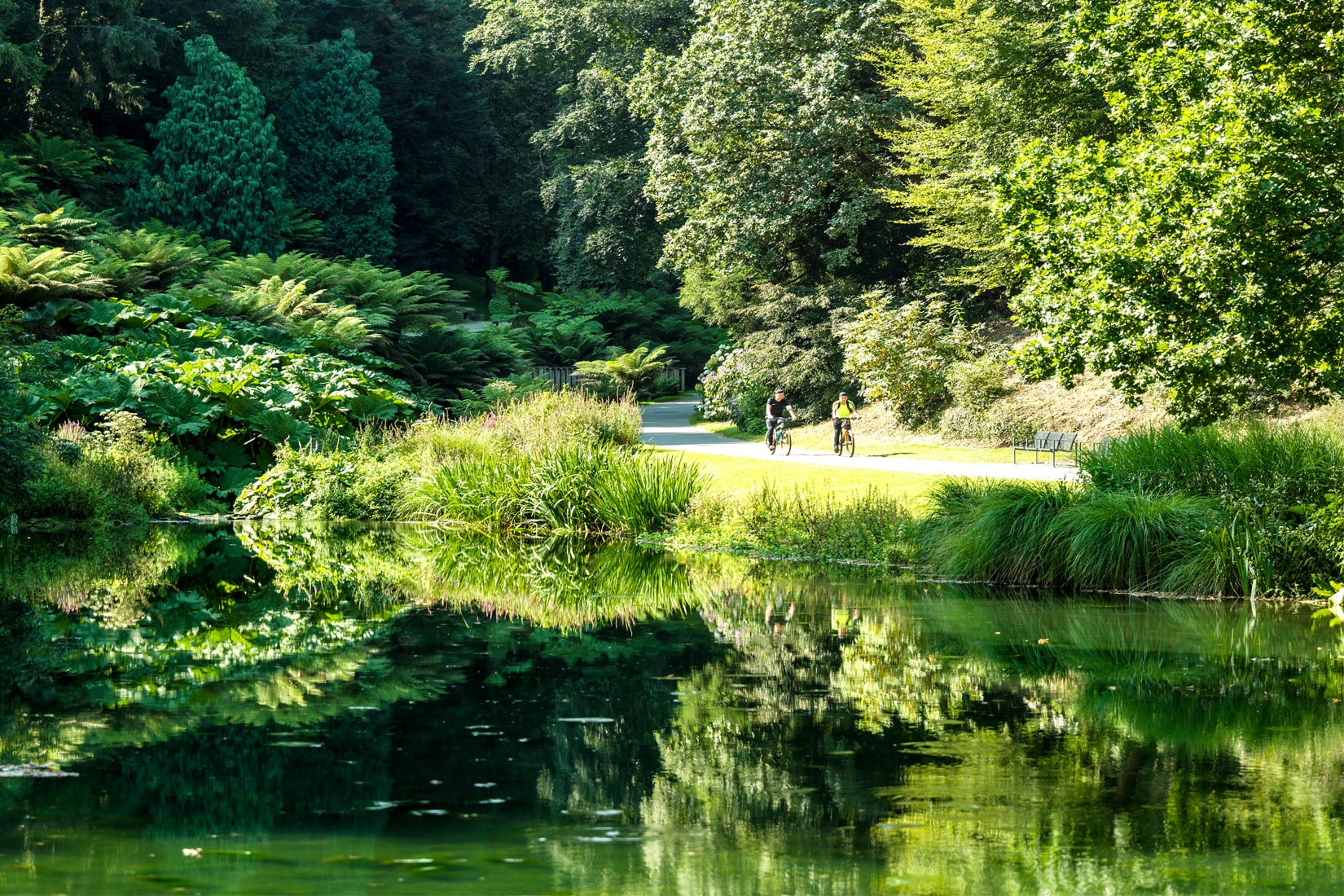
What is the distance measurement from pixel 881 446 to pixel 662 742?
2046cm

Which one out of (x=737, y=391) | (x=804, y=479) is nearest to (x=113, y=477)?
(x=804, y=479)

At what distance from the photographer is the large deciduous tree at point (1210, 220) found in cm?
1276

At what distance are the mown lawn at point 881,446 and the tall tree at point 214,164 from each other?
15.1 m

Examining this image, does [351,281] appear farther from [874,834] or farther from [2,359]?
[874,834]

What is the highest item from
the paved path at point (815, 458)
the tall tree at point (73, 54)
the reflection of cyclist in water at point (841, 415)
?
the tall tree at point (73, 54)

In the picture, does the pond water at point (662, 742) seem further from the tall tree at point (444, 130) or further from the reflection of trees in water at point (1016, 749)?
the tall tree at point (444, 130)

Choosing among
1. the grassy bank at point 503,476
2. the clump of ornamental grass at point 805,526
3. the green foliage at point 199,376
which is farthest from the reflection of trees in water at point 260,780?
the green foliage at point 199,376

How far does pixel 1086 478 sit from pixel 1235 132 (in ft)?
13.1

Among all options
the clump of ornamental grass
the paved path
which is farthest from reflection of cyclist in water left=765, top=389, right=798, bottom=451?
the clump of ornamental grass

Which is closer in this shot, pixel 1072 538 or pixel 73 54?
pixel 1072 538

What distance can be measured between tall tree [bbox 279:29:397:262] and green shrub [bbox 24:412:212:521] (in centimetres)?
2791

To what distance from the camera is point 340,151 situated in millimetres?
47500

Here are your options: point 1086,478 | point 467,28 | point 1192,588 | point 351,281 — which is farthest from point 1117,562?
point 467,28

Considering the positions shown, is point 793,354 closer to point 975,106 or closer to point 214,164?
point 975,106
